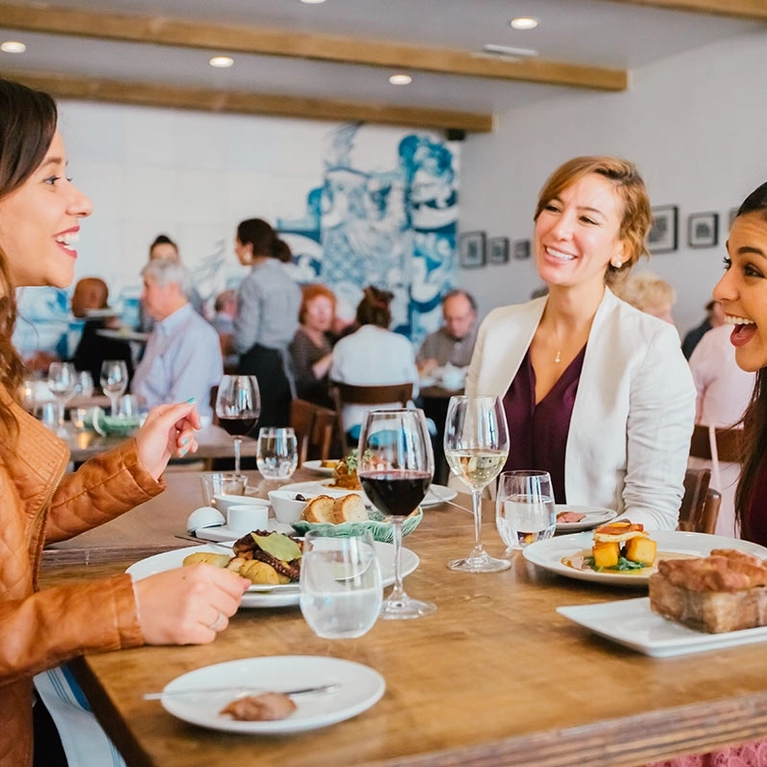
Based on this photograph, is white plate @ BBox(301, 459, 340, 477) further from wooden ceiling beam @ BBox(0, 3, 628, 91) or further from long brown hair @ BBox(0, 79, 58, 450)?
wooden ceiling beam @ BBox(0, 3, 628, 91)

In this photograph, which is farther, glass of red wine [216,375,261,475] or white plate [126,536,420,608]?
glass of red wine [216,375,261,475]

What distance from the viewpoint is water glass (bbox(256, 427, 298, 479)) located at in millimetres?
2160

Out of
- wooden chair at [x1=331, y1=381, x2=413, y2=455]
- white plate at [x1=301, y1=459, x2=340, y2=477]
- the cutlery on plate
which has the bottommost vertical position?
wooden chair at [x1=331, y1=381, x2=413, y2=455]

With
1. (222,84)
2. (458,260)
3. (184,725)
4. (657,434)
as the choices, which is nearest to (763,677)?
(184,725)

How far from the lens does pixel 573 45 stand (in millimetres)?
7328

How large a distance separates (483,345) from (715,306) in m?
3.55

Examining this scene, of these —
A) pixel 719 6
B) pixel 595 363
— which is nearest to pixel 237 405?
pixel 595 363

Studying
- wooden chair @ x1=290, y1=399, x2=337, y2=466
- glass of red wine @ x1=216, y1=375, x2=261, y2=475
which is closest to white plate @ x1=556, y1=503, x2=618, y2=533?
glass of red wine @ x1=216, y1=375, x2=261, y2=475

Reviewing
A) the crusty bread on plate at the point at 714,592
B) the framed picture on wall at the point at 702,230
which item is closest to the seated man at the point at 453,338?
the framed picture on wall at the point at 702,230

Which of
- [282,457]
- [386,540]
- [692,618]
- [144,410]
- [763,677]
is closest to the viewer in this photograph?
[763,677]

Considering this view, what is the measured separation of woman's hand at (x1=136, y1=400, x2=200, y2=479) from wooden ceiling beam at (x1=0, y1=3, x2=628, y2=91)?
5.64m

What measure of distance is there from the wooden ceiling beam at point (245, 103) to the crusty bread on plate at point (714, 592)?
26.3 ft

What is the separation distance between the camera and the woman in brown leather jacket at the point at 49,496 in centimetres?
113

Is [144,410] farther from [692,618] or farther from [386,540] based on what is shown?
[692,618]
